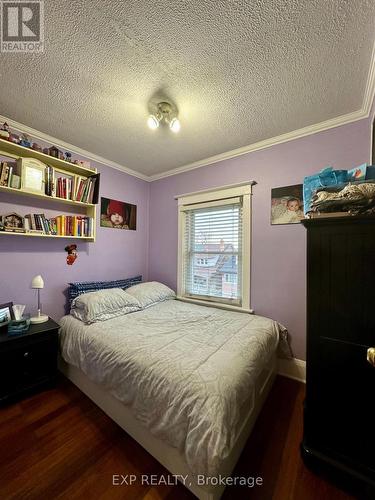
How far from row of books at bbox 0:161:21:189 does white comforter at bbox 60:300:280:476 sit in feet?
4.67

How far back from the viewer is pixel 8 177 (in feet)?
6.00

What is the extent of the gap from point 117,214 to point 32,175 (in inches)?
45.0

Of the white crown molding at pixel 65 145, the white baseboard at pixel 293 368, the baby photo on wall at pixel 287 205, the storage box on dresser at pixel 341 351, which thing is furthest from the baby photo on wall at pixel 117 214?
the white baseboard at pixel 293 368

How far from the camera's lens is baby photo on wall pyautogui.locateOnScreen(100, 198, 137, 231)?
2820 millimetres

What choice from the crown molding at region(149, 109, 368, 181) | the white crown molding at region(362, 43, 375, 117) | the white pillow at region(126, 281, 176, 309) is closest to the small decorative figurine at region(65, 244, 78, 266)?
the white pillow at region(126, 281, 176, 309)

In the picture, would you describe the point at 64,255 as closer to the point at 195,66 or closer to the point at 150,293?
the point at 150,293

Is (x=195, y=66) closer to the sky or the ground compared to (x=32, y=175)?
closer to the sky

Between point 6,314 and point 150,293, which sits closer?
point 6,314

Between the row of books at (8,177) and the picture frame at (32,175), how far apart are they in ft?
0.21

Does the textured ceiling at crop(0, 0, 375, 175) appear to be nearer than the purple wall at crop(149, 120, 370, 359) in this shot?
Yes

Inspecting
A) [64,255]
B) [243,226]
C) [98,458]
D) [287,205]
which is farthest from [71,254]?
[287,205]

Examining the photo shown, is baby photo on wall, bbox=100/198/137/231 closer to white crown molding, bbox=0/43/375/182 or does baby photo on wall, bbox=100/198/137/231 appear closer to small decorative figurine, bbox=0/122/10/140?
white crown molding, bbox=0/43/375/182

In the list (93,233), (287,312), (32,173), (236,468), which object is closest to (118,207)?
(93,233)

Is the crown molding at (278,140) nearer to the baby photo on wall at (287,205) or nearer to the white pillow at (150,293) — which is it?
the baby photo on wall at (287,205)
